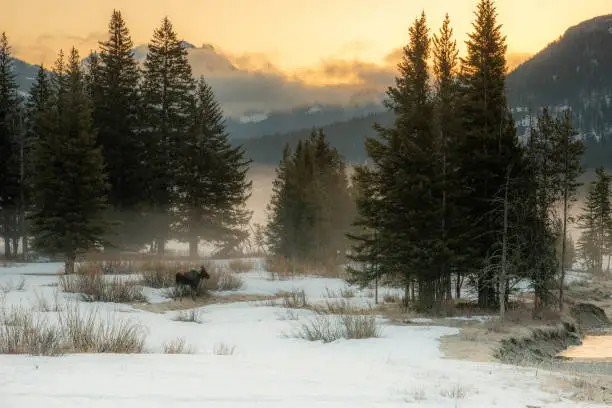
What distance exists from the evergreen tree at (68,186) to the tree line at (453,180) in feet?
47.1

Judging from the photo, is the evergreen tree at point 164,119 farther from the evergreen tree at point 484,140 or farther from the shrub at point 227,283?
the evergreen tree at point 484,140

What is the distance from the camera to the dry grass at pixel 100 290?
19422mm

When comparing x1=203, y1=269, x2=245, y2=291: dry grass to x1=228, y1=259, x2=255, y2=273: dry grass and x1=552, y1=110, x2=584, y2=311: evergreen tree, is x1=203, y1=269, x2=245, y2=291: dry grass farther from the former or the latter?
x1=552, y1=110, x2=584, y2=311: evergreen tree

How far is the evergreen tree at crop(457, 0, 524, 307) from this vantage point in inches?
793

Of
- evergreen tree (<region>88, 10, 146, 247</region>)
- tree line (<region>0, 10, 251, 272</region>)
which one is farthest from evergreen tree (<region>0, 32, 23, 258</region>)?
evergreen tree (<region>88, 10, 146, 247</region>)

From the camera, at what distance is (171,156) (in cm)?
4588

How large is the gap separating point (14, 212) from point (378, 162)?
37.7 metres

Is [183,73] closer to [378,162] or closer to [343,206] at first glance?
[343,206]

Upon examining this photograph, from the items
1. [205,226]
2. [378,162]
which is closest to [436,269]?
[378,162]

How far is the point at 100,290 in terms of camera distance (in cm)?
1953

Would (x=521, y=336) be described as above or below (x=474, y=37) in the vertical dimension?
below

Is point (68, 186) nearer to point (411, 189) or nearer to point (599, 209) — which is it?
point (411, 189)

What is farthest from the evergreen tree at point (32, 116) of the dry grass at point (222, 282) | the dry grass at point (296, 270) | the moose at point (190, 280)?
the moose at point (190, 280)

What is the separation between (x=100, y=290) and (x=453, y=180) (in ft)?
42.2
